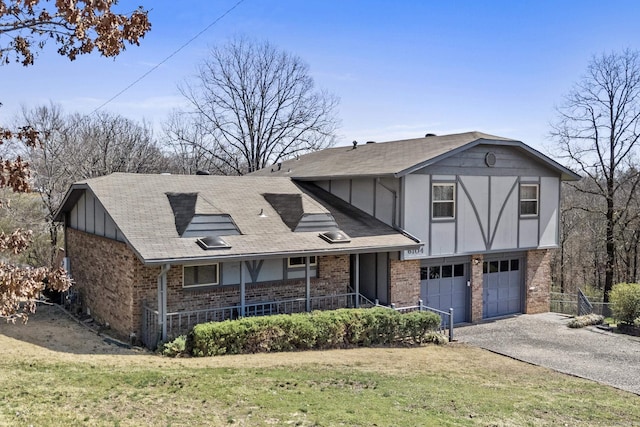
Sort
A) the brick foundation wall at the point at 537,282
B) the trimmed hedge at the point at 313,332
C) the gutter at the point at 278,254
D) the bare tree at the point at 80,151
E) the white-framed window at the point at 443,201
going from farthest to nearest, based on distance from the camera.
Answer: the bare tree at the point at 80,151
the brick foundation wall at the point at 537,282
the white-framed window at the point at 443,201
the gutter at the point at 278,254
the trimmed hedge at the point at 313,332

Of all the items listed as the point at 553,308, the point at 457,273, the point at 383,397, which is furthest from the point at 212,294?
the point at 553,308

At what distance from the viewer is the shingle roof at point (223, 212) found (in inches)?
A: 507

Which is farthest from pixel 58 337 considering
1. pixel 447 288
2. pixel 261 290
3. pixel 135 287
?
pixel 447 288

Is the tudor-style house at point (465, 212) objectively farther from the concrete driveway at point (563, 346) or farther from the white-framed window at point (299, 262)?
the white-framed window at point (299, 262)

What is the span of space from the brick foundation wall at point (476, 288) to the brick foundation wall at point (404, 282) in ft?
7.93

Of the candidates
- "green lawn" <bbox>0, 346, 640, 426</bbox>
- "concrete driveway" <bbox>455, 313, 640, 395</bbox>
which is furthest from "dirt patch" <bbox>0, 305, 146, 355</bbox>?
"concrete driveway" <bbox>455, 313, 640, 395</bbox>

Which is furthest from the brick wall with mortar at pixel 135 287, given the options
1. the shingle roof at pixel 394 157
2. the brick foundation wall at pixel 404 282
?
the shingle roof at pixel 394 157

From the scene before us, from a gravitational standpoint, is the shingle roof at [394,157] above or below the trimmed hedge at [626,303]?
above

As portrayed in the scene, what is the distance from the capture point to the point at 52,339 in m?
12.9

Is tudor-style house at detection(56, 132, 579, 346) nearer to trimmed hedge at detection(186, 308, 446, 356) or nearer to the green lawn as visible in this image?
trimmed hedge at detection(186, 308, 446, 356)

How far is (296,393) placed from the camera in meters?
8.95

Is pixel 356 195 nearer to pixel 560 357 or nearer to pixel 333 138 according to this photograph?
pixel 560 357

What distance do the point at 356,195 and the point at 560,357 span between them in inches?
318

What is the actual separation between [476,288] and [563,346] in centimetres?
357
